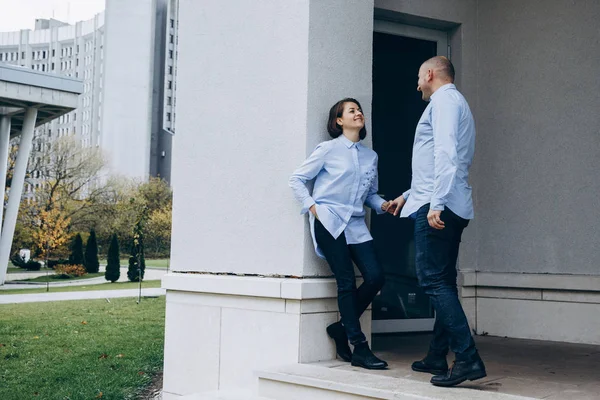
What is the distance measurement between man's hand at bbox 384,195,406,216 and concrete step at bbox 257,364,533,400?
44.2 inches

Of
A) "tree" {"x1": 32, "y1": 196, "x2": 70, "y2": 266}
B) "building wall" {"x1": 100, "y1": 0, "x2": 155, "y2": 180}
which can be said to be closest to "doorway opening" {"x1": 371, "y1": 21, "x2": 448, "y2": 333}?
"tree" {"x1": 32, "y1": 196, "x2": 70, "y2": 266}

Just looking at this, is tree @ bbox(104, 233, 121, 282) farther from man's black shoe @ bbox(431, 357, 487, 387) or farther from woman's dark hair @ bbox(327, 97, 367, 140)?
man's black shoe @ bbox(431, 357, 487, 387)

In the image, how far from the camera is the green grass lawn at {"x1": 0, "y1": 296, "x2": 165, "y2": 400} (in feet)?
33.7

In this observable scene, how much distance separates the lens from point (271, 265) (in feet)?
17.1

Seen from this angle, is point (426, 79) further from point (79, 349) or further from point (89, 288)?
point (89, 288)

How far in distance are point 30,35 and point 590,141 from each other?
9722 cm

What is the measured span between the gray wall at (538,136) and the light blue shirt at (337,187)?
229 centimetres

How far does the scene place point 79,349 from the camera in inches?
538

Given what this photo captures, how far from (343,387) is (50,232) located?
114 feet

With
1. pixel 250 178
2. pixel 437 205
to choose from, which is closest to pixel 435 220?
pixel 437 205

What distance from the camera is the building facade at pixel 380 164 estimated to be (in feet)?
16.9

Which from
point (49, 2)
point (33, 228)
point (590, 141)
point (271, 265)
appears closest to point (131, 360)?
point (271, 265)

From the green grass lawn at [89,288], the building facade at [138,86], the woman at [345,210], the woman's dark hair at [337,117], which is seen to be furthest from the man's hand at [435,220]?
the building facade at [138,86]

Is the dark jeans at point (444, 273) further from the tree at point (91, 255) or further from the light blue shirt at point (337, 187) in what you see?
the tree at point (91, 255)
